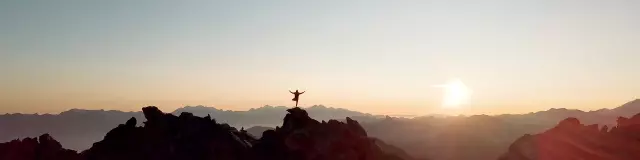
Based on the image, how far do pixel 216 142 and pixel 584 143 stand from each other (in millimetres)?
56527

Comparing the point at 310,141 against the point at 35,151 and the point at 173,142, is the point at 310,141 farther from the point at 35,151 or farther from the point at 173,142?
the point at 35,151

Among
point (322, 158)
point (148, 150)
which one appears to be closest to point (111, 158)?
point (148, 150)

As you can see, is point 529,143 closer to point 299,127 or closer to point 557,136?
point 557,136

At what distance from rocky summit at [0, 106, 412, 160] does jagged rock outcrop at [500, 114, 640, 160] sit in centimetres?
3748

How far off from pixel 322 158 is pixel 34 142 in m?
38.7

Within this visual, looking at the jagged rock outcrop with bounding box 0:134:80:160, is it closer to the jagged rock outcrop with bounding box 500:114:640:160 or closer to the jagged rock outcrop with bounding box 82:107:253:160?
the jagged rock outcrop with bounding box 82:107:253:160

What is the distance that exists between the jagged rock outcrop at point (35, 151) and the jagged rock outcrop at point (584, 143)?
231 ft

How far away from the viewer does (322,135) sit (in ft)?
201

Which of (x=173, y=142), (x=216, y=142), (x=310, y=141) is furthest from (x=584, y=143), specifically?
(x=173, y=142)

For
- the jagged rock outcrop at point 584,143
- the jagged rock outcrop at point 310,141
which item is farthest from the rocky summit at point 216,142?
the jagged rock outcrop at point 584,143

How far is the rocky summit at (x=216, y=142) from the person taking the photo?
5928 centimetres

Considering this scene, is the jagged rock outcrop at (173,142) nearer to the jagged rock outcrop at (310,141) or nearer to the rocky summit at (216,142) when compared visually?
the rocky summit at (216,142)

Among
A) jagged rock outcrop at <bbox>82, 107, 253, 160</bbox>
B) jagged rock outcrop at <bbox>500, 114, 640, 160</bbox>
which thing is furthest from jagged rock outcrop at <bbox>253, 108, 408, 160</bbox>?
jagged rock outcrop at <bbox>500, 114, 640, 160</bbox>

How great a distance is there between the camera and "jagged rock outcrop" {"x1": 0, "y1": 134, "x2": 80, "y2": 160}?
68438 millimetres
